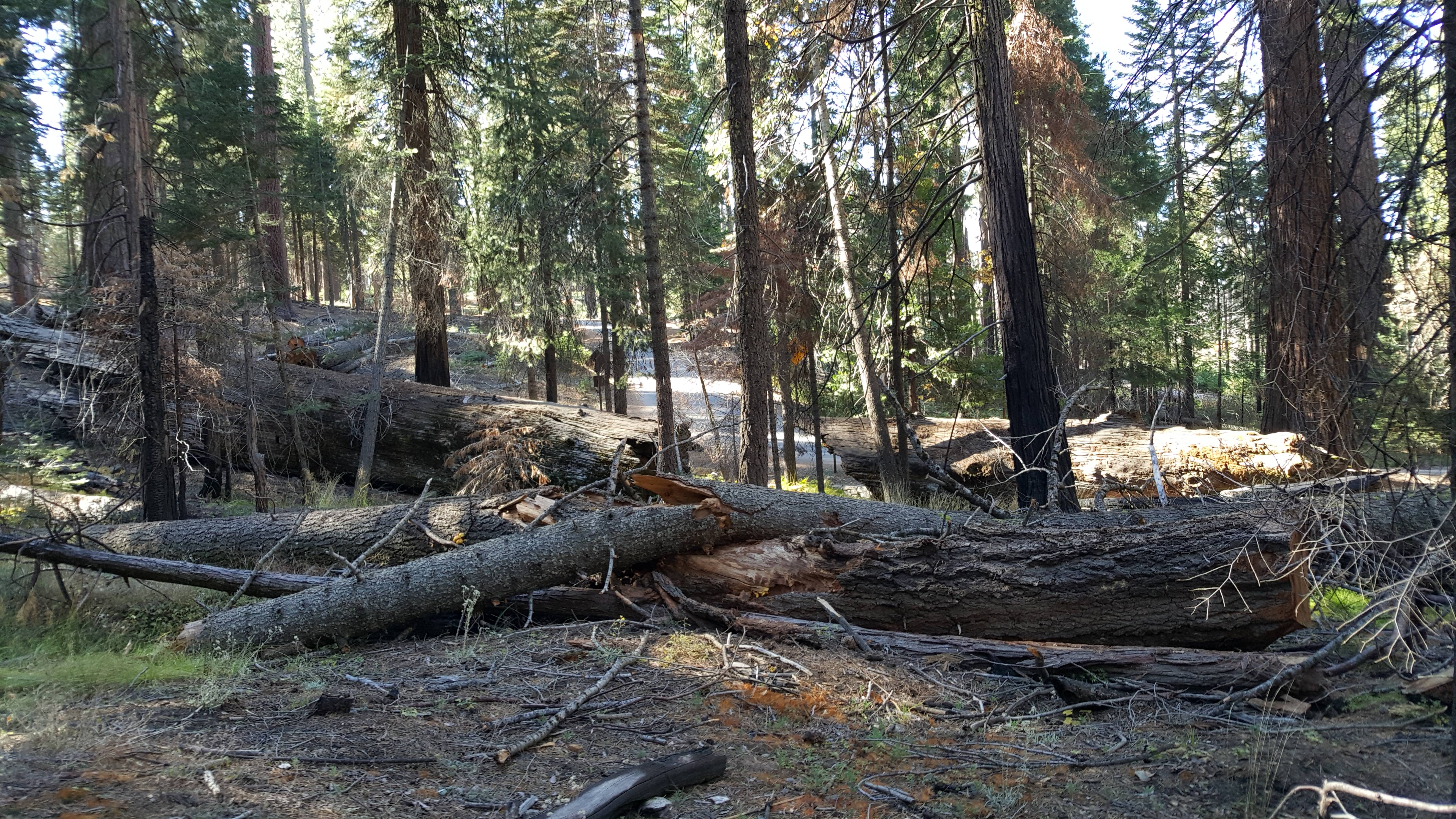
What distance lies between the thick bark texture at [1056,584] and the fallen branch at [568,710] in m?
1.11

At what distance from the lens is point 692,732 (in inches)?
175

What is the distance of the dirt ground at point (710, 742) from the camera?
3.46 meters

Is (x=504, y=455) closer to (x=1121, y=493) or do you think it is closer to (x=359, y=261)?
(x=1121, y=493)

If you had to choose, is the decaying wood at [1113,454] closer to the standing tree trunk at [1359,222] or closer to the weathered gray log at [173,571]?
the standing tree trunk at [1359,222]

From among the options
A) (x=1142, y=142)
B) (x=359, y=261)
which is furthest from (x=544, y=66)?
(x=359, y=261)

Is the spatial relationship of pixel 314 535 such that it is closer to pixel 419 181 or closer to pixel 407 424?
pixel 407 424

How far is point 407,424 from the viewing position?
12914 millimetres

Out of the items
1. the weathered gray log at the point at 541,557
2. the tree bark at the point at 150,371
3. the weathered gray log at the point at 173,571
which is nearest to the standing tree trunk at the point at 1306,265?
the weathered gray log at the point at 541,557

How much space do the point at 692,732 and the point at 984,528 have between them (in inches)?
117

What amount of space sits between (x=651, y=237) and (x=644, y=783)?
9.20 metres

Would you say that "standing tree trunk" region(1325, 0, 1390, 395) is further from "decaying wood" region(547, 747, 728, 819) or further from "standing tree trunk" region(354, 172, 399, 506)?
"standing tree trunk" region(354, 172, 399, 506)

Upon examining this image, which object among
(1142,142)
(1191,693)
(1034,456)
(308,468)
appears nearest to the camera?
(1191,693)

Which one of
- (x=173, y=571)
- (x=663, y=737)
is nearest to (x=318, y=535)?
(x=173, y=571)

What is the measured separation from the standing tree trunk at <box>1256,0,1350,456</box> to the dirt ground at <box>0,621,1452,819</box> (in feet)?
5.33
